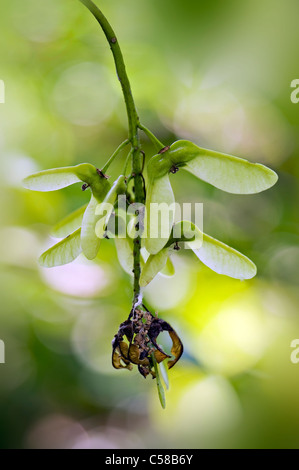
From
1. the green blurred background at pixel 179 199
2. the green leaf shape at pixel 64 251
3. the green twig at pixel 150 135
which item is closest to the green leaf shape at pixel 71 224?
the green leaf shape at pixel 64 251

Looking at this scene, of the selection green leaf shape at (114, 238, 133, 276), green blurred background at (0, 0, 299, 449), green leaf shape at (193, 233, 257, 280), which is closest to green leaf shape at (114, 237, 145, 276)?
green leaf shape at (114, 238, 133, 276)

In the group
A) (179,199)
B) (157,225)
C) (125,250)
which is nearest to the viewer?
(157,225)

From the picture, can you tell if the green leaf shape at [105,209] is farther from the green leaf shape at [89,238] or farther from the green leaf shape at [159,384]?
the green leaf shape at [159,384]

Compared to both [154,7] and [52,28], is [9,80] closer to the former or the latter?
[52,28]

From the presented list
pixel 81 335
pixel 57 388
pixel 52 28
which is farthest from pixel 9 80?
pixel 57 388

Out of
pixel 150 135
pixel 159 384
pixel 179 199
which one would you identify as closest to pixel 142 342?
pixel 159 384

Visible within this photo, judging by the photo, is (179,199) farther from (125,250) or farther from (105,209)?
(105,209)
